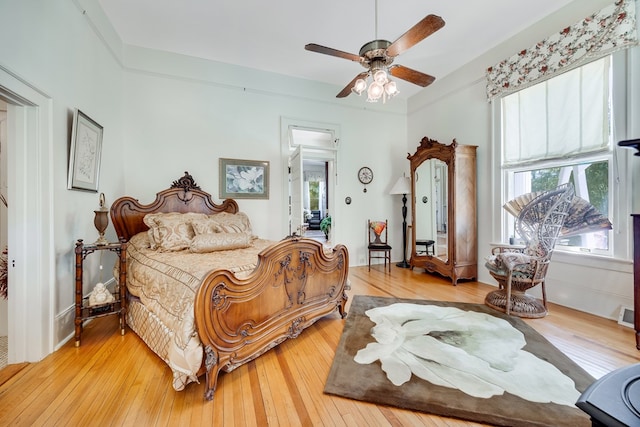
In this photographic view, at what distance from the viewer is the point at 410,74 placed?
104 inches

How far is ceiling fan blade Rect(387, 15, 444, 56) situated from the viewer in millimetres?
1900

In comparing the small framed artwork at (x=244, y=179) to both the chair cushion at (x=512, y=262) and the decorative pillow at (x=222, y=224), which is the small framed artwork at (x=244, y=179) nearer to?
the decorative pillow at (x=222, y=224)

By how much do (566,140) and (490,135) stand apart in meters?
1.00

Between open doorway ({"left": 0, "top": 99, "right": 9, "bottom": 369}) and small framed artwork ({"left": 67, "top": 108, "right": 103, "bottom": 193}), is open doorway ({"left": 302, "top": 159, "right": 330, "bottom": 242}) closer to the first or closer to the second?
small framed artwork ({"left": 67, "top": 108, "right": 103, "bottom": 193})

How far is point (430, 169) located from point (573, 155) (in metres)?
1.83

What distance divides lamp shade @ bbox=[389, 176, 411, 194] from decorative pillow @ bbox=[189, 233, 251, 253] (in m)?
3.28

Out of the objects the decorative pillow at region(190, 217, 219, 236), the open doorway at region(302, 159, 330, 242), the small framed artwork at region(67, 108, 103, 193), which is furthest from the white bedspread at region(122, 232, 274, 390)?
the open doorway at region(302, 159, 330, 242)

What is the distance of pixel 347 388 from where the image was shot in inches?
66.2

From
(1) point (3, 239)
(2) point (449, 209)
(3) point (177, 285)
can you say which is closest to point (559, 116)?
(2) point (449, 209)


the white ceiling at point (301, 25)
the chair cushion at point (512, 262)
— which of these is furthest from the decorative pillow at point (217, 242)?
the chair cushion at point (512, 262)

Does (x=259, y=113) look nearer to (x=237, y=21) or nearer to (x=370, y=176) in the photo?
(x=237, y=21)

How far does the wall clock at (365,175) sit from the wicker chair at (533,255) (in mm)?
2750

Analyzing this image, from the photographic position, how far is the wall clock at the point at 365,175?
17.3ft

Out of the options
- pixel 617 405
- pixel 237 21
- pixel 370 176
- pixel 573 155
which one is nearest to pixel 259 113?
pixel 237 21
